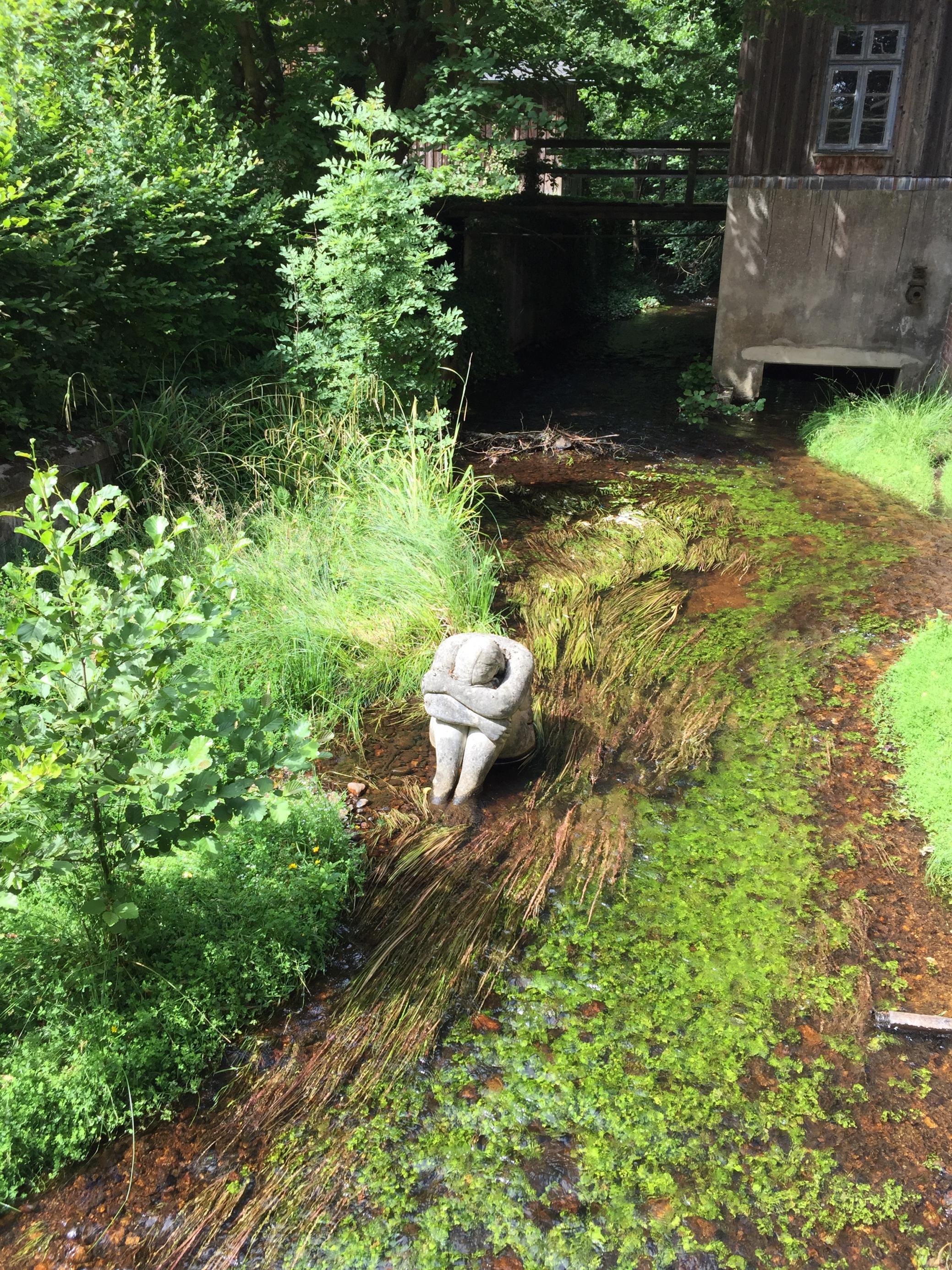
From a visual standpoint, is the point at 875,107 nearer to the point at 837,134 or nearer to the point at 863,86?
the point at 863,86

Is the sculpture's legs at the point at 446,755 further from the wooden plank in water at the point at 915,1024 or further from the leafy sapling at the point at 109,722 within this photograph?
the wooden plank in water at the point at 915,1024

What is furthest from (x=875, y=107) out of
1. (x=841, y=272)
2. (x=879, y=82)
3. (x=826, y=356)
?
(x=826, y=356)

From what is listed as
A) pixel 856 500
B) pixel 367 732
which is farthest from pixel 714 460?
pixel 367 732

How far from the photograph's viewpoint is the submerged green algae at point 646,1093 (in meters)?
2.66

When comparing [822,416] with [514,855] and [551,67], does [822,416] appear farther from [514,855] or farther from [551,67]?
[514,855]

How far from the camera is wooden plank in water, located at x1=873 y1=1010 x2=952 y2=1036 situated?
3.31 metres

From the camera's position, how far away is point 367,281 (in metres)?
6.98

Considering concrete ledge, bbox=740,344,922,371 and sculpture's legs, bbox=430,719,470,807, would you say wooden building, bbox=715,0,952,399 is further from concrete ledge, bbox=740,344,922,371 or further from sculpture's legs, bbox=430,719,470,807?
sculpture's legs, bbox=430,719,470,807

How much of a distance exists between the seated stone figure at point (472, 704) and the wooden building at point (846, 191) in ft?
28.6

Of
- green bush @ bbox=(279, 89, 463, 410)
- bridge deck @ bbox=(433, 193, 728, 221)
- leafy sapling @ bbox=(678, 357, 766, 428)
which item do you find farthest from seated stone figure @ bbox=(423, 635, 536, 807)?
bridge deck @ bbox=(433, 193, 728, 221)

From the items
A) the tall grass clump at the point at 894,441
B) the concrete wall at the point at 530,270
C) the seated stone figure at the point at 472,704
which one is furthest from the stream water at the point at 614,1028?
the concrete wall at the point at 530,270

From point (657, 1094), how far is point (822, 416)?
9577 millimetres

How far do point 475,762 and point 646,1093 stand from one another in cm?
170

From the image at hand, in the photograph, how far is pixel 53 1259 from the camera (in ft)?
8.32
